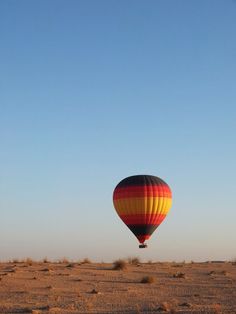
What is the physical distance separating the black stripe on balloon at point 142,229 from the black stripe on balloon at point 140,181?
142 inches

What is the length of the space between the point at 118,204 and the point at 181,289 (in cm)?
1684

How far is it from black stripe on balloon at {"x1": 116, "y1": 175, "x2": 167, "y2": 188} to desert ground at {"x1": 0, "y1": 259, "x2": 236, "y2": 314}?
7771mm

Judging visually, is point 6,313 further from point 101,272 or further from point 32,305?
point 101,272

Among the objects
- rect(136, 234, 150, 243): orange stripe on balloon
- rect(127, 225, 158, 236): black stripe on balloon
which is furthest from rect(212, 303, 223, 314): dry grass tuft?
rect(136, 234, 150, 243): orange stripe on balloon

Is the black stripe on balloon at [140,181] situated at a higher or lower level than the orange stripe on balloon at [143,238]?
higher

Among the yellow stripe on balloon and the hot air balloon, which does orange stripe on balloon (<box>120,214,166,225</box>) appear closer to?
the hot air balloon

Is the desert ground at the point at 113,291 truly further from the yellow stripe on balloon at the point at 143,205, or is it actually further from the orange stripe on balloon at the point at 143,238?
the yellow stripe on balloon at the point at 143,205

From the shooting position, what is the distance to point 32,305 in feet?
77.5

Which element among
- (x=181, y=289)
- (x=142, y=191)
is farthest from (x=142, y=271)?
(x=181, y=289)

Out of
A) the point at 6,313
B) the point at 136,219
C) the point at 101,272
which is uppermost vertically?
the point at 136,219

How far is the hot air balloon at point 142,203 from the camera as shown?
45594 millimetres

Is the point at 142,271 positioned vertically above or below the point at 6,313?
above

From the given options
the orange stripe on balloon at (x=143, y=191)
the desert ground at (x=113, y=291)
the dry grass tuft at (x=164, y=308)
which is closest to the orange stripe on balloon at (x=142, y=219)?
the orange stripe on balloon at (x=143, y=191)

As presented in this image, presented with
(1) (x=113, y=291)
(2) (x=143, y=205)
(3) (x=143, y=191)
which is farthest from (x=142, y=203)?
(1) (x=113, y=291)
